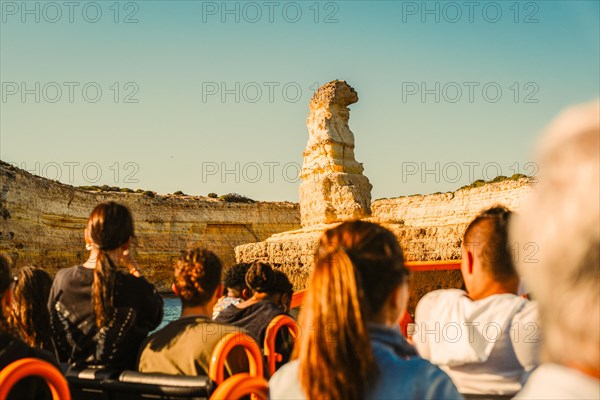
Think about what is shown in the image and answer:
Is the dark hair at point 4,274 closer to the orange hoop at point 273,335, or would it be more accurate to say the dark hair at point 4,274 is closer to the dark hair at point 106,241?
the dark hair at point 106,241

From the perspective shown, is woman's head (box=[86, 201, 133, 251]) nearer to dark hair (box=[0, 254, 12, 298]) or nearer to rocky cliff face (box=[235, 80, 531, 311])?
dark hair (box=[0, 254, 12, 298])

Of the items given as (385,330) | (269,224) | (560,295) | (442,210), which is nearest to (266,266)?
(385,330)

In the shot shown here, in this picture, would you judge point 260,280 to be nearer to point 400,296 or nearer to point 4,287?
point 4,287

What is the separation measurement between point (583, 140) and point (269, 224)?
159ft

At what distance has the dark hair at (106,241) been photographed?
364cm

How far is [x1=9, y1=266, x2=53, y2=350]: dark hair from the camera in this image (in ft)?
13.0

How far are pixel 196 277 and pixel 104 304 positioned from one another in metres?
0.49

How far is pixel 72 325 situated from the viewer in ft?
12.4

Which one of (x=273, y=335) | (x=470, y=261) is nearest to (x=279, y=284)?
(x=273, y=335)

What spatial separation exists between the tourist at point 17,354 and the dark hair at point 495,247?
1.92m

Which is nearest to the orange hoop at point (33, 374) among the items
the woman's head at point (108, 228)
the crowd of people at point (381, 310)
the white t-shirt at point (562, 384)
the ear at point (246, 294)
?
the crowd of people at point (381, 310)

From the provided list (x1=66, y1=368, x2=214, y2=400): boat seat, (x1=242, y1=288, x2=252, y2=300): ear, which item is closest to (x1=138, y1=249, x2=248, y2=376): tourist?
(x1=66, y1=368, x2=214, y2=400): boat seat

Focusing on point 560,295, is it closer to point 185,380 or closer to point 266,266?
point 185,380

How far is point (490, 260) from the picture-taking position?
114 inches
